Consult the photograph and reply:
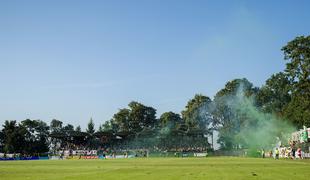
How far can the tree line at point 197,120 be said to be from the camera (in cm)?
8088

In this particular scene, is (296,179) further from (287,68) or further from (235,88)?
(235,88)

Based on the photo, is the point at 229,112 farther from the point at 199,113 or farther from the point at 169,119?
the point at 169,119

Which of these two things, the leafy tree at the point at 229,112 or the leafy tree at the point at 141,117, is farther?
the leafy tree at the point at 141,117

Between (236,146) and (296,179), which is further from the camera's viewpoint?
(236,146)

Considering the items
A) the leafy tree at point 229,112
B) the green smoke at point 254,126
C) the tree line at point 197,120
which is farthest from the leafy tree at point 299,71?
the leafy tree at point 229,112

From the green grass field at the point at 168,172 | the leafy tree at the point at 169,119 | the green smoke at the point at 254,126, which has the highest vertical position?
the leafy tree at the point at 169,119

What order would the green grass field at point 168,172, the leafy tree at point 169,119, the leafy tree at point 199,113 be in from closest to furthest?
1. the green grass field at point 168,172
2. the leafy tree at point 199,113
3. the leafy tree at point 169,119

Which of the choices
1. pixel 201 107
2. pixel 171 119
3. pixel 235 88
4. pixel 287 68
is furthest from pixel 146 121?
pixel 287 68

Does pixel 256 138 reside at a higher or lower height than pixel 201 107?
lower

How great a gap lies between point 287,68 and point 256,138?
33.9 meters

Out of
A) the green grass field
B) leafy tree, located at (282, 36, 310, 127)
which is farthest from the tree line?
Result: the green grass field

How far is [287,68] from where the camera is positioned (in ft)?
268

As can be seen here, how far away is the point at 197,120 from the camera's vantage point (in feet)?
461

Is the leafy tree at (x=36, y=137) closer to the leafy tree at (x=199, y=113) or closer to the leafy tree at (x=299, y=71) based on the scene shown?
the leafy tree at (x=199, y=113)
